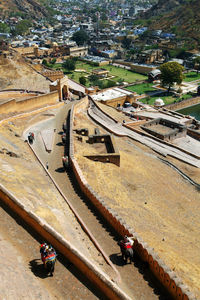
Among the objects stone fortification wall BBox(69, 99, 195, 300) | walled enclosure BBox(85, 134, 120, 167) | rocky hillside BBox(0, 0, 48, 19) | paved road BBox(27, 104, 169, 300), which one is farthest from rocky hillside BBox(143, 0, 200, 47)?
stone fortification wall BBox(69, 99, 195, 300)

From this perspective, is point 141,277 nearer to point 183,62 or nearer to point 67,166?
point 67,166

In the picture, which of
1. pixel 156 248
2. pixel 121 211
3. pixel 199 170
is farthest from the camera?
pixel 199 170

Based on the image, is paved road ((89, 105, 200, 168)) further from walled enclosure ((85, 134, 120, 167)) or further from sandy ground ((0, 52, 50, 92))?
sandy ground ((0, 52, 50, 92))

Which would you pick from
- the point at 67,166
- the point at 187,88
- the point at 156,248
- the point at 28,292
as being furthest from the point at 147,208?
the point at 187,88

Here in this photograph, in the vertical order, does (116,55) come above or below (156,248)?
above

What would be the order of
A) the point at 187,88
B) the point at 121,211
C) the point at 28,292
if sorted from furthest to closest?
the point at 187,88 → the point at 121,211 → the point at 28,292

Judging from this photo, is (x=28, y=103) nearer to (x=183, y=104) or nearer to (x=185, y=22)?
(x=183, y=104)

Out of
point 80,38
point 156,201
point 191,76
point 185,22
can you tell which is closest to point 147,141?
point 156,201
